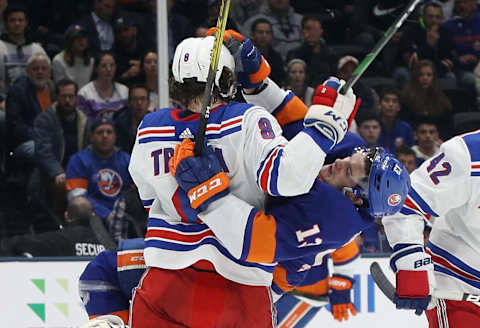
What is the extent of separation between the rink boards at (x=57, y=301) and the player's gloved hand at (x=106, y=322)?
138 cm

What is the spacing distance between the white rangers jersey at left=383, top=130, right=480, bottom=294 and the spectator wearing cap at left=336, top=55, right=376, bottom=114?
230 centimetres

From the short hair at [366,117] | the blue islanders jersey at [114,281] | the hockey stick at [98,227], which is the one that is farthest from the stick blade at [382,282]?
the short hair at [366,117]

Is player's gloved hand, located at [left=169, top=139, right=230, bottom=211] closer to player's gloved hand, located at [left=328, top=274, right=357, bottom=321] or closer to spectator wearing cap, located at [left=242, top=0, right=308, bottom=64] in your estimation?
player's gloved hand, located at [left=328, top=274, right=357, bottom=321]

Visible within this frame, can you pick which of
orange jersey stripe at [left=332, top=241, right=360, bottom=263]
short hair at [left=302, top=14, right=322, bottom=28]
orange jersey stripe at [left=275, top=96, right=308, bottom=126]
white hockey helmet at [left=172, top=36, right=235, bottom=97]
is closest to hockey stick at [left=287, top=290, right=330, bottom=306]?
orange jersey stripe at [left=332, top=241, right=360, bottom=263]

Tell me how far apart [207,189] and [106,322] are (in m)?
0.48

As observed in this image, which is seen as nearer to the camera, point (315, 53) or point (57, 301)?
point (57, 301)

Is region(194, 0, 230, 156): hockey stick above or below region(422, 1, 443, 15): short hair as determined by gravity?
above

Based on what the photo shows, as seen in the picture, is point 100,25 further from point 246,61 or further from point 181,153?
point 181,153

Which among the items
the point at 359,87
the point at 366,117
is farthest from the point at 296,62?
the point at 366,117

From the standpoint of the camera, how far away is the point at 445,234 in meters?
2.62

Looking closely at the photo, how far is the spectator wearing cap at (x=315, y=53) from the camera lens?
4.94m

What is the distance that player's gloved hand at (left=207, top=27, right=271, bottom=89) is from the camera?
2.43m

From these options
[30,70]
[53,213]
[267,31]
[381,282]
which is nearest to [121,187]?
[53,213]

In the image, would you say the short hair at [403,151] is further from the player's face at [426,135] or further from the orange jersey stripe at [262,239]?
the orange jersey stripe at [262,239]
